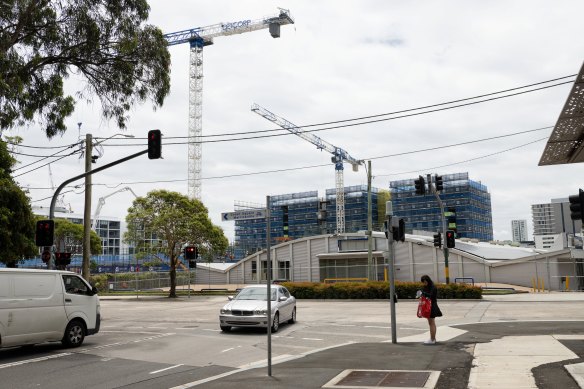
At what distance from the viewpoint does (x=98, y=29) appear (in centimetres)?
1666

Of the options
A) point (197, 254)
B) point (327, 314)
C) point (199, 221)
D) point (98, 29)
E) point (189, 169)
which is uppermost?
point (189, 169)

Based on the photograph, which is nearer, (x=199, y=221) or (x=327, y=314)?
(x=327, y=314)

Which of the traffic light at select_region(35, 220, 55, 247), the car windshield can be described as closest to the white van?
the car windshield

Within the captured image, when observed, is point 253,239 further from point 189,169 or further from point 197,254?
point 197,254

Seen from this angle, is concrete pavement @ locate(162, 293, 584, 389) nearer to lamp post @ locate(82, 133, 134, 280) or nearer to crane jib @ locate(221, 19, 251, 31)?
lamp post @ locate(82, 133, 134, 280)

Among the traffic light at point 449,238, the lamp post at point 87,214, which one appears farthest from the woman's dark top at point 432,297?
the traffic light at point 449,238

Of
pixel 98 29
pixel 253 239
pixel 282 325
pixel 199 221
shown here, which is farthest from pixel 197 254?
pixel 253 239

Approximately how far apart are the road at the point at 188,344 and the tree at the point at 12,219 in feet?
16.8

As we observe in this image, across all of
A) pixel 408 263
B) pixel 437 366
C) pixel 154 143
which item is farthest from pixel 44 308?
pixel 408 263

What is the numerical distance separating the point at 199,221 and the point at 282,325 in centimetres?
2270

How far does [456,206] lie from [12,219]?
134 meters

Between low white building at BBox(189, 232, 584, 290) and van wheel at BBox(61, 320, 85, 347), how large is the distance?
27.8 m

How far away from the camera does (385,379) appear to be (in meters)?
8.93

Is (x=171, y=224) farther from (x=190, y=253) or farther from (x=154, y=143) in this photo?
(x=154, y=143)
